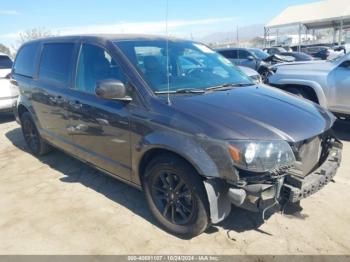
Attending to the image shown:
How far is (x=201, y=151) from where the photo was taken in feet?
9.33

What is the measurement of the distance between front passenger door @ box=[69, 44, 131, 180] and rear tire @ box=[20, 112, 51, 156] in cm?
154

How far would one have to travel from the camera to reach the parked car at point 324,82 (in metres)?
6.19

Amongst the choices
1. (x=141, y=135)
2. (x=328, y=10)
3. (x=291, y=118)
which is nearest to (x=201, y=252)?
(x=141, y=135)

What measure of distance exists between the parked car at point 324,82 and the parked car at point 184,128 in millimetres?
2759

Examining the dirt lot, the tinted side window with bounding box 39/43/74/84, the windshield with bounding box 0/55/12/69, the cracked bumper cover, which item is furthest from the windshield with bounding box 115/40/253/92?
the windshield with bounding box 0/55/12/69

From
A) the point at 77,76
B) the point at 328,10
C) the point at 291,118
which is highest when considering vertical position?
the point at 328,10

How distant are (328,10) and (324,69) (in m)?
Answer: 27.5

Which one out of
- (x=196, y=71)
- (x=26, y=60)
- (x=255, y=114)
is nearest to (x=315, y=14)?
(x=26, y=60)

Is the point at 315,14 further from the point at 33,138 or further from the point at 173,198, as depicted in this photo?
the point at 173,198

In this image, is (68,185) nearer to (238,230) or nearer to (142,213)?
(142,213)

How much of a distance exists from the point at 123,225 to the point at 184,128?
52.4 inches

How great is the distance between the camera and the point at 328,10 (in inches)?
1185

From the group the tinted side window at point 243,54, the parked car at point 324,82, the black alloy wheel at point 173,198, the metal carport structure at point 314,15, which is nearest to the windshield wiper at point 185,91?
the black alloy wheel at point 173,198

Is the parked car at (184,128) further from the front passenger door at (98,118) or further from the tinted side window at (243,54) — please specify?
the tinted side window at (243,54)
